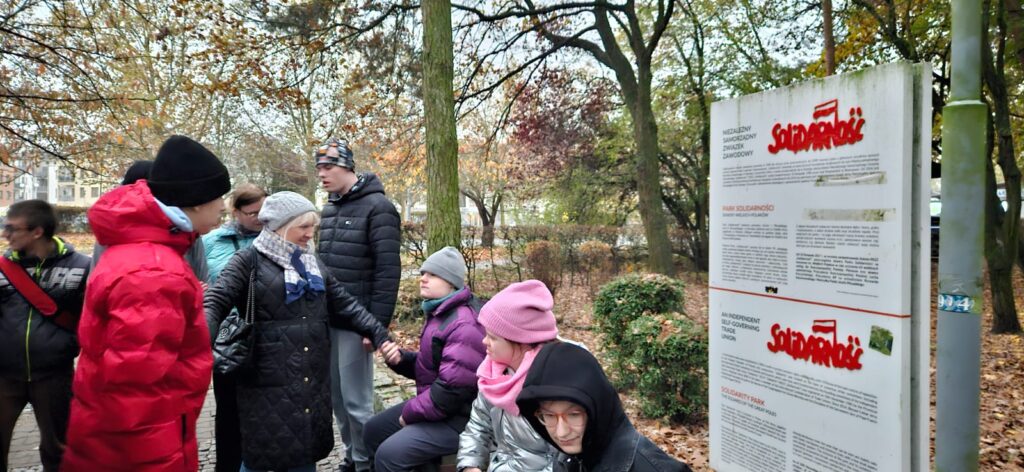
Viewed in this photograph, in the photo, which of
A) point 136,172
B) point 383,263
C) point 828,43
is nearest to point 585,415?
point 383,263

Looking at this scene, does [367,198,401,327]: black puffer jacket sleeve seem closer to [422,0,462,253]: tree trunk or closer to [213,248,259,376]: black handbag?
[213,248,259,376]: black handbag

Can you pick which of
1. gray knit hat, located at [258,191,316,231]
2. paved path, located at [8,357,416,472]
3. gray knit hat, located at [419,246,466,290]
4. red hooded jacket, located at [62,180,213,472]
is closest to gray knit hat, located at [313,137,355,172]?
gray knit hat, located at [258,191,316,231]

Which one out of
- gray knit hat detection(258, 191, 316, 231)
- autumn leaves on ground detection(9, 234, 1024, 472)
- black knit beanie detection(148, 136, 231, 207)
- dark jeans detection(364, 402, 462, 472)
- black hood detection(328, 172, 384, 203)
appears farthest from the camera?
autumn leaves on ground detection(9, 234, 1024, 472)

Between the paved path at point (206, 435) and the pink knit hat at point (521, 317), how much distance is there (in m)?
2.34

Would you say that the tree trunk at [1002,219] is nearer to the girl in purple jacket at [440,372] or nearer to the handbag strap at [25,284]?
the girl in purple jacket at [440,372]

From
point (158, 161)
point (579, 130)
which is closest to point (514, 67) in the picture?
point (579, 130)

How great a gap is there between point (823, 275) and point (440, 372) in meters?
1.82

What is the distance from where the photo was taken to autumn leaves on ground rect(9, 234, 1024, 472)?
4371 mm

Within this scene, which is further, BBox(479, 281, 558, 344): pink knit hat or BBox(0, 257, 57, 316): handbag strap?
BBox(0, 257, 57, 316): handbag strap

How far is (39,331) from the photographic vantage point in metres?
3.03

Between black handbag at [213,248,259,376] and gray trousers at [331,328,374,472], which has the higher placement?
black handbag at [213,248,259,376]

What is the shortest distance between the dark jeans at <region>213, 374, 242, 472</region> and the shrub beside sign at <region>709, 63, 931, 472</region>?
2.67 m

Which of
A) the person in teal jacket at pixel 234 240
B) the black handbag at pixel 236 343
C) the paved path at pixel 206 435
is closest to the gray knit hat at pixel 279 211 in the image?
the black handbag at pixel 236 343

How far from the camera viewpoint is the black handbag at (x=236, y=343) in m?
2.69
